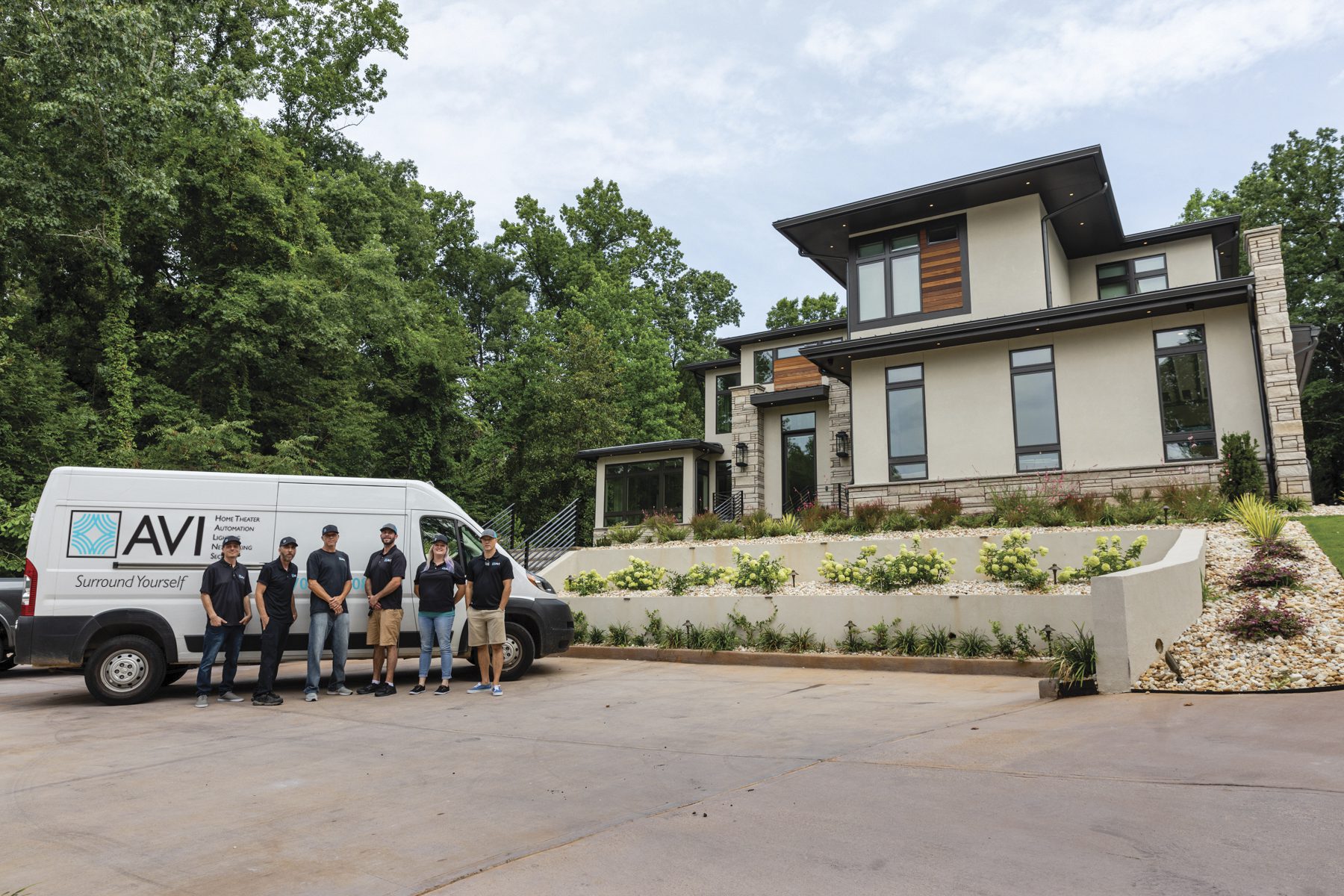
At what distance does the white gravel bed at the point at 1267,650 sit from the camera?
6.85 m

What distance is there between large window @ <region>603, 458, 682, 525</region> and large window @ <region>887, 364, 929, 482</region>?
8257 millimetres

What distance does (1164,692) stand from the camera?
6.95 m

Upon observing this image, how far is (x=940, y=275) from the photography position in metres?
20.0

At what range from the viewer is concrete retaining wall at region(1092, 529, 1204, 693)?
711 centimetres

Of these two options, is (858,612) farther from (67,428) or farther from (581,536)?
(67,428)

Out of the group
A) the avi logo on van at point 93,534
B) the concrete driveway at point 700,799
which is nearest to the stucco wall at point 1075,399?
the concrete driveway at point 700,799

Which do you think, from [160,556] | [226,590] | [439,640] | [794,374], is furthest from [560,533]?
[226,590]

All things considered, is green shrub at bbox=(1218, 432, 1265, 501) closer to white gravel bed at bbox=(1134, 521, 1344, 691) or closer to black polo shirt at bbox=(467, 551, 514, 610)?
white gravel bed at bbox=(1134, 521, 1344, 691)

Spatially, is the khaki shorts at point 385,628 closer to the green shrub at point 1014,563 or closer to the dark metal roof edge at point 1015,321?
the green shrub at point 1014,563

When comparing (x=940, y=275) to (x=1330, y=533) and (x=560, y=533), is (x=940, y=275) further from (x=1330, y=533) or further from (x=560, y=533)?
(x=560, y=533)

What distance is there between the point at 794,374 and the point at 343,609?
59.6 feet

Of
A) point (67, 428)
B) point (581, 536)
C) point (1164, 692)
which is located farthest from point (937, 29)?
point (67, 428)

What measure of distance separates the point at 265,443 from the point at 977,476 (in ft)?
71.3

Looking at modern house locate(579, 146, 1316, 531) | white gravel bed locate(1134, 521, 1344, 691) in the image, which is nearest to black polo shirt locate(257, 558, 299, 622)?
white gravel bed locate(1134, 521, 1344, 691)
